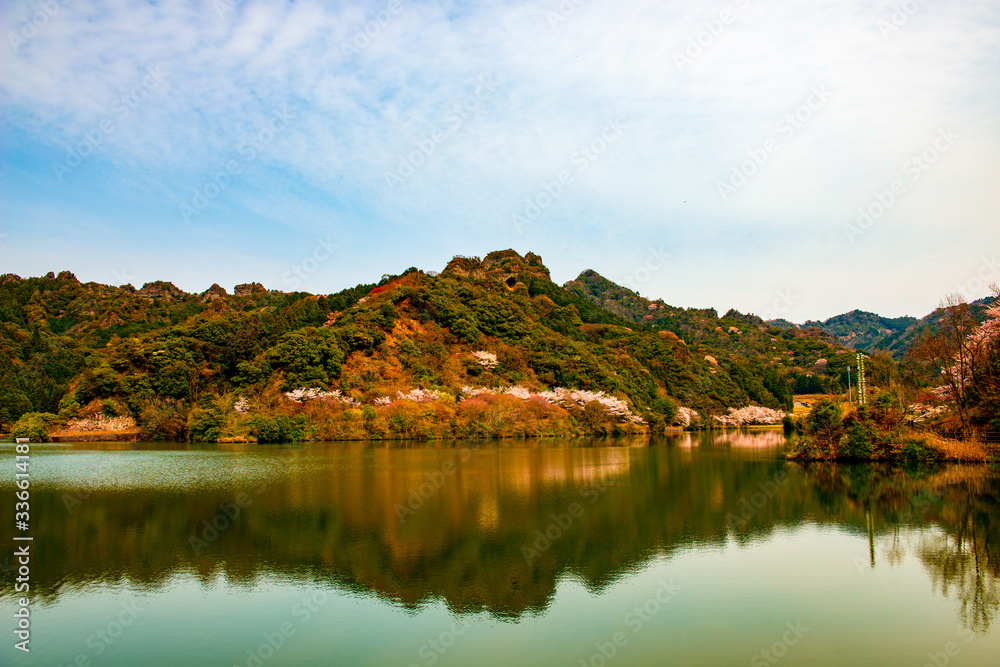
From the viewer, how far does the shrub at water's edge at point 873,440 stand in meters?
25.9

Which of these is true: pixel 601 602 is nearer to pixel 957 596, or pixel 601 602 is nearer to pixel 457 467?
pixel 957 596

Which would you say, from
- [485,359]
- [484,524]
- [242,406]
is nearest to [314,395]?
[242,406]

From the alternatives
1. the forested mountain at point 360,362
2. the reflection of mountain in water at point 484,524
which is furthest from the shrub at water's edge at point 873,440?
the forested mountain at point 360,362

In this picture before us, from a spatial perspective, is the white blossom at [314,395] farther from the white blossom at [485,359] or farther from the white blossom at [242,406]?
the white blossom at [485,359]

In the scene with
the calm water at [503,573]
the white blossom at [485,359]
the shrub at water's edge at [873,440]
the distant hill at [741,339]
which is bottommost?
the calm water at [503,573]

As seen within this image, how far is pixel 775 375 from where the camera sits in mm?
89375

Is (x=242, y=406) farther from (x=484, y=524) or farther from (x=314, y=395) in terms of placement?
(x=484, y=524)

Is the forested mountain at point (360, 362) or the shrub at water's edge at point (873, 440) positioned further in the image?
the forested mountain at point (360, 362)

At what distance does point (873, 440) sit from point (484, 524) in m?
21.5

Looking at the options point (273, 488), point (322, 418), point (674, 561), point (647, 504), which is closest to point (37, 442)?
point (322, 418)

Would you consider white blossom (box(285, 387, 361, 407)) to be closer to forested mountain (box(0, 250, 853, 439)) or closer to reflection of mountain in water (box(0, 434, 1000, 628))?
forested mountain (box(0, 250, 853, 439))

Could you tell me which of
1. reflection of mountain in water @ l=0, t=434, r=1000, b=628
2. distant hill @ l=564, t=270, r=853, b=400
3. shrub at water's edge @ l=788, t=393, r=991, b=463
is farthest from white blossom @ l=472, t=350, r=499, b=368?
distant hill @ l=564, t=270, r=853, b=400

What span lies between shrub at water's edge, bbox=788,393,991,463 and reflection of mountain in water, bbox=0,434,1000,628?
6.06 ft

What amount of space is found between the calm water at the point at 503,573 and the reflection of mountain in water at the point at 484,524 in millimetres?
78
